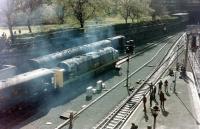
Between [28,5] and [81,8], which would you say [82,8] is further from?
[28,5]

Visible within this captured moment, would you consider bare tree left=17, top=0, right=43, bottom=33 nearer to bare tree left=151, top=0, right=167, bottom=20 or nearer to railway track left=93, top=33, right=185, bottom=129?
railway track left=93, top=33, right=185, bottom=129

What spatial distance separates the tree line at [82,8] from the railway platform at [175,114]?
23.8m

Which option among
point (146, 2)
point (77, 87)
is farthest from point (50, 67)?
point (146, 2)

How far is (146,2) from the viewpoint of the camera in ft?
300

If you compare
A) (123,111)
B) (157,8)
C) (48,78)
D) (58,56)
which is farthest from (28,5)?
(157,8)

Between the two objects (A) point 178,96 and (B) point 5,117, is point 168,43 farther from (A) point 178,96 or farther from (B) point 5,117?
(B) point 5,117

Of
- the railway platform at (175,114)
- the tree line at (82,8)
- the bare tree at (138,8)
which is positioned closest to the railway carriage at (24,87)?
the railway platform at (175,114)

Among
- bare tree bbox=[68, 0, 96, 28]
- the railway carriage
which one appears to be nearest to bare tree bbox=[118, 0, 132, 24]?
bare tree bbox=[68, 0, 96, 28]

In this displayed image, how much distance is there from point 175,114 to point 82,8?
3996 centimetres

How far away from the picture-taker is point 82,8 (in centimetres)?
6169

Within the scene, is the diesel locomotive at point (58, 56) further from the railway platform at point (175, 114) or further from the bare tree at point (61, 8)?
the bare tree at point (61, 8)

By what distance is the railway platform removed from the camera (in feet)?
77.0

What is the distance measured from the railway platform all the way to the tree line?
23.8m

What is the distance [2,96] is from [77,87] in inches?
432
